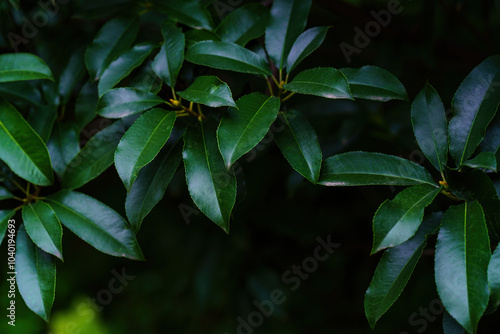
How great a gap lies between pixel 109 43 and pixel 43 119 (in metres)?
0.23

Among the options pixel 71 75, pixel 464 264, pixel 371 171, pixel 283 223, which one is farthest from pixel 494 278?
pixel 283 223

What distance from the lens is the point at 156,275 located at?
2.44 metres

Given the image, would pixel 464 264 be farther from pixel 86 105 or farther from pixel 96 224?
pixel 86 105

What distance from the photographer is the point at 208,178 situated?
2.58 ft

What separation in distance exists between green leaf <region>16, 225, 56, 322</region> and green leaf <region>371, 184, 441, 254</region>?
1.94 ft

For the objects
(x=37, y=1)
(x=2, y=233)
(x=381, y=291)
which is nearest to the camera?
(x=381, y=291)

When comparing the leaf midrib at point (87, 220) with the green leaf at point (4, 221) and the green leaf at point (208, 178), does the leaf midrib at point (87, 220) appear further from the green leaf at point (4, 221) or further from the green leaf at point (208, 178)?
the green leaf at point (208, 178)

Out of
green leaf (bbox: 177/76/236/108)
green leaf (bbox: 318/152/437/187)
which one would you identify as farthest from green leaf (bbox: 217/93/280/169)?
green leaf (bbox: 318/152/437/187)

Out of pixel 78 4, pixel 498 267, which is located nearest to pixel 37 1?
pixel 78 4

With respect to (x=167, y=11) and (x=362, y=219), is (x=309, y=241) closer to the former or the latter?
(x=362, y=219)

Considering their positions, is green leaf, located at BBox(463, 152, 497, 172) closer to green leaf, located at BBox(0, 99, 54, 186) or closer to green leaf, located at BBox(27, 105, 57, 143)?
green leaf, located at BBox(0, 99, 54, 186)

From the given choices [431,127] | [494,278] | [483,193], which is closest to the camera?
[494,278]

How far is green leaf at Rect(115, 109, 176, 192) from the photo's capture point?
749 millimetres

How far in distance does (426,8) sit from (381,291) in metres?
0.93
